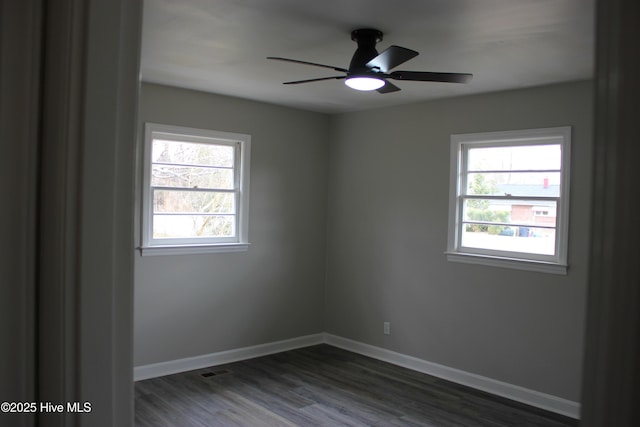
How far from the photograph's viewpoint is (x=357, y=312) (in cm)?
571

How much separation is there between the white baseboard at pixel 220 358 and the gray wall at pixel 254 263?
56mm

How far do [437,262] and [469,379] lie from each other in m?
1.13

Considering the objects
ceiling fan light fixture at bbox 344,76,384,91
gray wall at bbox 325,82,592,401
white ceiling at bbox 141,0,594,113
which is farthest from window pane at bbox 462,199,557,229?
Result: ceiling fan light fixture at bbox 344,76,384,91

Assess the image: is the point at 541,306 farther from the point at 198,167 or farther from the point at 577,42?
the point at 198,167

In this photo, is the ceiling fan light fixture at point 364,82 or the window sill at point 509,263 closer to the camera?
the ceiling fan light fixture at point 364,82

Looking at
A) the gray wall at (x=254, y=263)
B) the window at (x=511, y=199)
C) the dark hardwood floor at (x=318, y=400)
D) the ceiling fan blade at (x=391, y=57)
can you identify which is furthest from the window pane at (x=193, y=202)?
the ceiling fan blade at (x=391, y=57)

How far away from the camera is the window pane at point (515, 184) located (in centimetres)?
422

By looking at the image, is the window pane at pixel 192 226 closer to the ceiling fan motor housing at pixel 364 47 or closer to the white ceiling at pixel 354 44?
the white ceiling at pixel 354 44

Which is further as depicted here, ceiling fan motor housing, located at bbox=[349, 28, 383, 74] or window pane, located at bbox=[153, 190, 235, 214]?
window pane, located at bbox=[153, 190, 235, 214]

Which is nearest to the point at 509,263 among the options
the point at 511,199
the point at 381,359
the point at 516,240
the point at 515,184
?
the point at 516,240

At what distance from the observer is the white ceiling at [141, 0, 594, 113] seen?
8.48 ft

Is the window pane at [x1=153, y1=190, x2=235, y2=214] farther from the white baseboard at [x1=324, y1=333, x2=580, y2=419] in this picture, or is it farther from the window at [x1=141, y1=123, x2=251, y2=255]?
the white baseboard at [x1=324, y1=333, x2=580, y2=419]

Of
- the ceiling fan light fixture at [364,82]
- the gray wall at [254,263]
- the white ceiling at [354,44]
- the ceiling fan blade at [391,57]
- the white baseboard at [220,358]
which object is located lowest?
the white baseboard at [220,358]

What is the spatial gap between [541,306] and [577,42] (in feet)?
7.26
